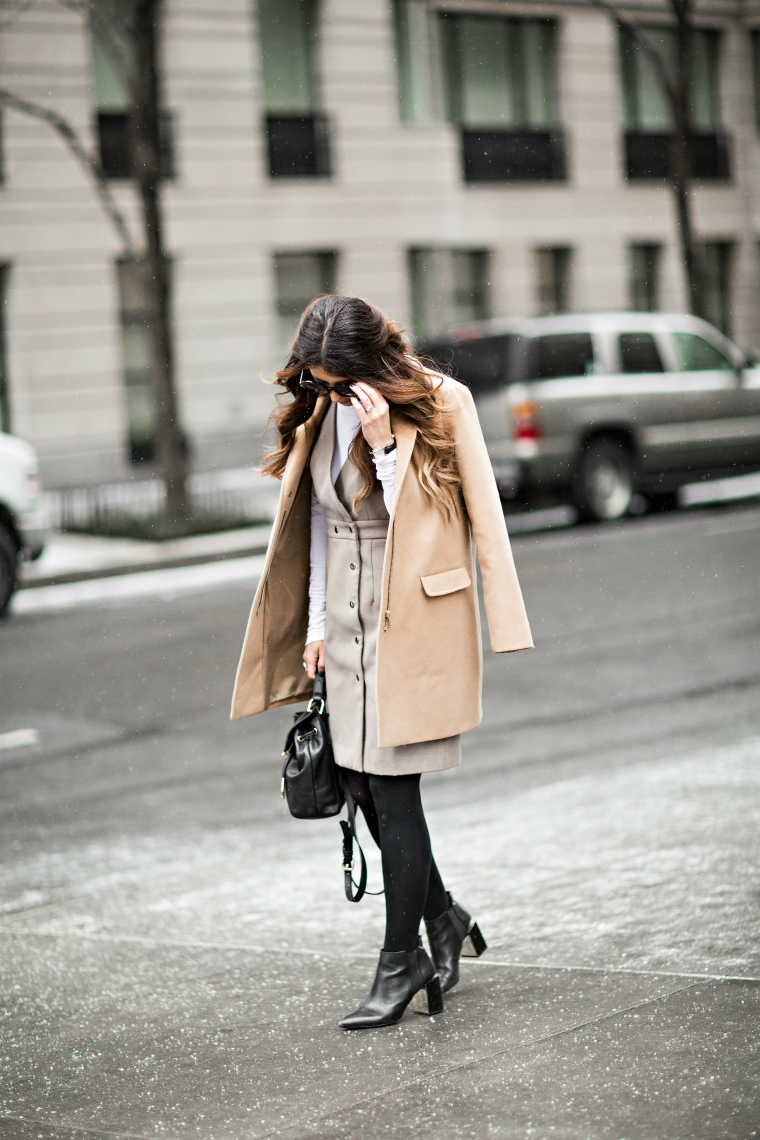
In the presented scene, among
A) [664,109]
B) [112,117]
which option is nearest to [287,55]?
[112,117]

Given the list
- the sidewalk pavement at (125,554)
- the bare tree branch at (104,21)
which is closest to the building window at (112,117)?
the bare tree branch at (104,21)

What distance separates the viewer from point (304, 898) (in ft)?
16.4

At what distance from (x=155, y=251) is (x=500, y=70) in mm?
6598

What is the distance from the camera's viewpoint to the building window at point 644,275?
20.2 meters

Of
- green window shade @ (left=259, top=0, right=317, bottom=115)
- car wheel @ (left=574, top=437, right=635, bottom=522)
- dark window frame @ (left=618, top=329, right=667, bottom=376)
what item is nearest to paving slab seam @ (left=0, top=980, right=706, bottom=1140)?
car wheel @ (left=574, top=437, right=635, bottom=522)

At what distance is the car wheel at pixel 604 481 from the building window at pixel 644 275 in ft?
16.7

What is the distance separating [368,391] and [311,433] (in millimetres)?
307

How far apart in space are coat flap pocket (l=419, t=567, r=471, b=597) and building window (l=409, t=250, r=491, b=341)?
1851cm

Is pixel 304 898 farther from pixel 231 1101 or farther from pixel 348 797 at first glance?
pixel 231 1101

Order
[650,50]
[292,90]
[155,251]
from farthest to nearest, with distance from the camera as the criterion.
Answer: [292,90] → [650,50] → [155,251]

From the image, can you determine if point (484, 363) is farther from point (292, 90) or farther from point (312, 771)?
point (312, 771)

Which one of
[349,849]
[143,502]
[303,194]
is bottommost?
[143,502]

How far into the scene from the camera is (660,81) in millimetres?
17781

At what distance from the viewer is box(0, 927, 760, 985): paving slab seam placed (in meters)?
3.88
